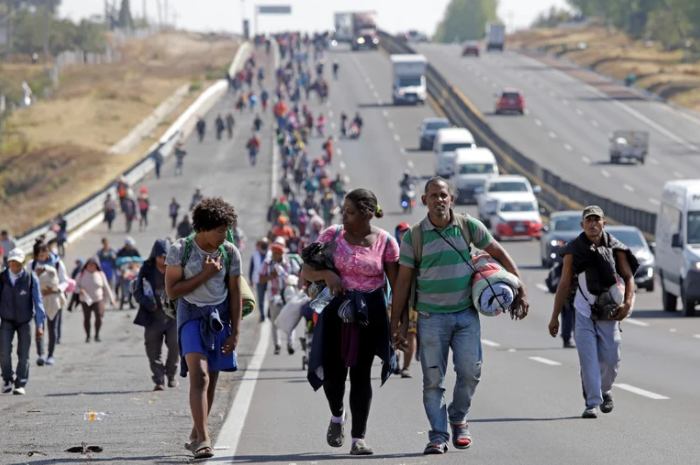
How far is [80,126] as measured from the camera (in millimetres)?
97000

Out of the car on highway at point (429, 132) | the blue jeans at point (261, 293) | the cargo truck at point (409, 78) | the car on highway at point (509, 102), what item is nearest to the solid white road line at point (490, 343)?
the blue jeans at point (261, 293)

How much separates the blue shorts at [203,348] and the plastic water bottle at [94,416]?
8.78 ft

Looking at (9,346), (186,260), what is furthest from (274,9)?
(186,260)

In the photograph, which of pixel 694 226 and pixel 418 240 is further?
pixel 694 226

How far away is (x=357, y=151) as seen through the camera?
7581 centimetres

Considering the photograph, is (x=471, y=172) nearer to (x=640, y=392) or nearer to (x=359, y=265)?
(x=640, y=392)

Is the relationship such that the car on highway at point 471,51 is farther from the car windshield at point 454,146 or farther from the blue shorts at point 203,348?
the blue shorts at point 203,348

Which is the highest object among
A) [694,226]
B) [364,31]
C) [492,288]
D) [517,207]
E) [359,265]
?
[359,265]

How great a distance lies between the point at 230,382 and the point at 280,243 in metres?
5.54

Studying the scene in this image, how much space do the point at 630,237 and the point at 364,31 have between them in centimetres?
10539

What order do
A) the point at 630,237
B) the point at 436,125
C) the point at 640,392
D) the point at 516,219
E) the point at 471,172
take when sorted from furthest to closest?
the point at 436,125, the point at 471,172, the point at 516,219, the point at 630,237, the point at 640,392

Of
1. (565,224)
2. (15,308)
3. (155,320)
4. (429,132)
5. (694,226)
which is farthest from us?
(429,132)

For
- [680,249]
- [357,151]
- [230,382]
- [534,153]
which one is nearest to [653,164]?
[534,153]

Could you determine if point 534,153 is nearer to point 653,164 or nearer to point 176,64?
point 653,164
